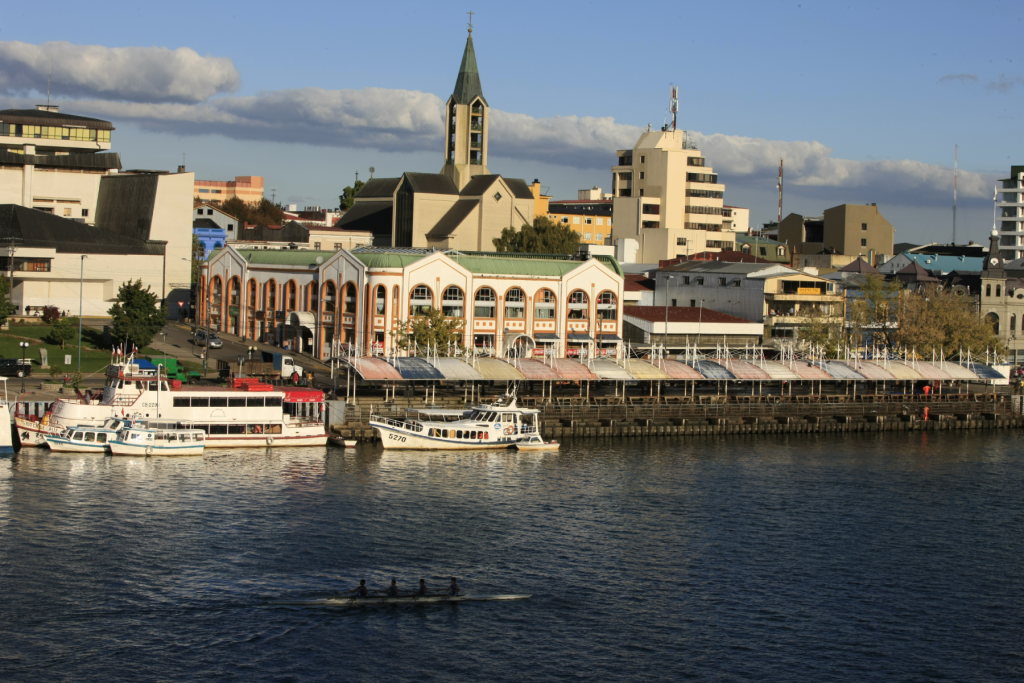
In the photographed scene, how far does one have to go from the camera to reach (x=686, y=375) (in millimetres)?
89500

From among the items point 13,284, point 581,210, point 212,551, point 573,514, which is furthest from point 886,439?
point 581,210

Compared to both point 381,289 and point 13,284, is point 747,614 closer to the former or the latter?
point 381,289

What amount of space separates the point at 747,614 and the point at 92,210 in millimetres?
109029

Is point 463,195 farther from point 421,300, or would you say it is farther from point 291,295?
point 421,300

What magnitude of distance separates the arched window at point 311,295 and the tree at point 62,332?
64.5 ft

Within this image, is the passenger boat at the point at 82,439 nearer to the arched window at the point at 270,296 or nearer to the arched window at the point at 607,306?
the arched window at the point at 270,296

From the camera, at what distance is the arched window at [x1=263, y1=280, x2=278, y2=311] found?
108750mm

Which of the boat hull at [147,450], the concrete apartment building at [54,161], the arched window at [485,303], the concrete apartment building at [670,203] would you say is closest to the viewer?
the boat hull at [147,450]

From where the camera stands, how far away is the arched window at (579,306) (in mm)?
105438

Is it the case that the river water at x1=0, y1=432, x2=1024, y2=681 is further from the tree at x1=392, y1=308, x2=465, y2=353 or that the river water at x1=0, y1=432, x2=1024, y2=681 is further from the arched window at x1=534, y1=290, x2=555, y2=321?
the arched window at x1=534, y1=290, x2=555, y2=321

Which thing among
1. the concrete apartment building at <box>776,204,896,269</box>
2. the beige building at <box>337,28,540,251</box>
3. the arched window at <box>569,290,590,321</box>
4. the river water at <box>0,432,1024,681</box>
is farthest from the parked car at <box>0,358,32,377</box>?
the concrete apartment building at <box>776,204,896,269</box>

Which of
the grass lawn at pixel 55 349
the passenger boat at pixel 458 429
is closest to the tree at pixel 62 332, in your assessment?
the grass lawn at pixel 55 349

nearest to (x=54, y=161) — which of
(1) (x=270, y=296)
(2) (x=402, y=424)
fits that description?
(1) (x=270, y=296)

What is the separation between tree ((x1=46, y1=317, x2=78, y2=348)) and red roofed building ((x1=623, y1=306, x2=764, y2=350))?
162ft
